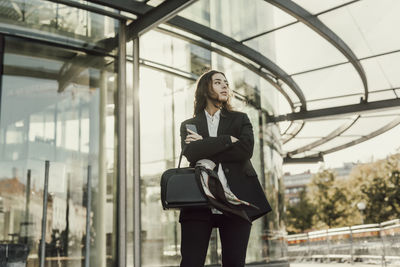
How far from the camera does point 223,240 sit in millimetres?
2240

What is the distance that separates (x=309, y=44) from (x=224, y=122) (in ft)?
26.2

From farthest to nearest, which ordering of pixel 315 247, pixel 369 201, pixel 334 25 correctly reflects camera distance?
1. pixel 369 201
2. pixel 315 247
3. pixel 334 25

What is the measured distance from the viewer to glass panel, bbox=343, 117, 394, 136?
15325 mm

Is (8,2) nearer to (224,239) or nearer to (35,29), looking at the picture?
(35,29)

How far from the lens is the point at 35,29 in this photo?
24.0 ft

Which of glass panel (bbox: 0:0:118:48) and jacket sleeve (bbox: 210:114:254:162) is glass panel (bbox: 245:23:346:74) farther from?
jacket sleeve (bbox: 210:114:254:162)

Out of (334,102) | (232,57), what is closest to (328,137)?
(334,102)

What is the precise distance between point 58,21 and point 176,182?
6.11 metres

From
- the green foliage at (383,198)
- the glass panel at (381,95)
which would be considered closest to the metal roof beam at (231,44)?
the glass panel at (381,95)

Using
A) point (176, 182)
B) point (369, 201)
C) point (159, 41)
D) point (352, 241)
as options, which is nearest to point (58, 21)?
point (159, 41)

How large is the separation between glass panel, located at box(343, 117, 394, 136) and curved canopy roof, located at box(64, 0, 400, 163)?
2.07 feet

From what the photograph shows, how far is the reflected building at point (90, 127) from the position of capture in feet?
22.7

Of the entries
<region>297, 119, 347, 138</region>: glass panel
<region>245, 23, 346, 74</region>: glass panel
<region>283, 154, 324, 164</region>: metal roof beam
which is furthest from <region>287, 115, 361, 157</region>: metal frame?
<region>245, 23, 346, 74</region>: glass panel

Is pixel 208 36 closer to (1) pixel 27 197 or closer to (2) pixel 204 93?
(1) pixel 27 197
